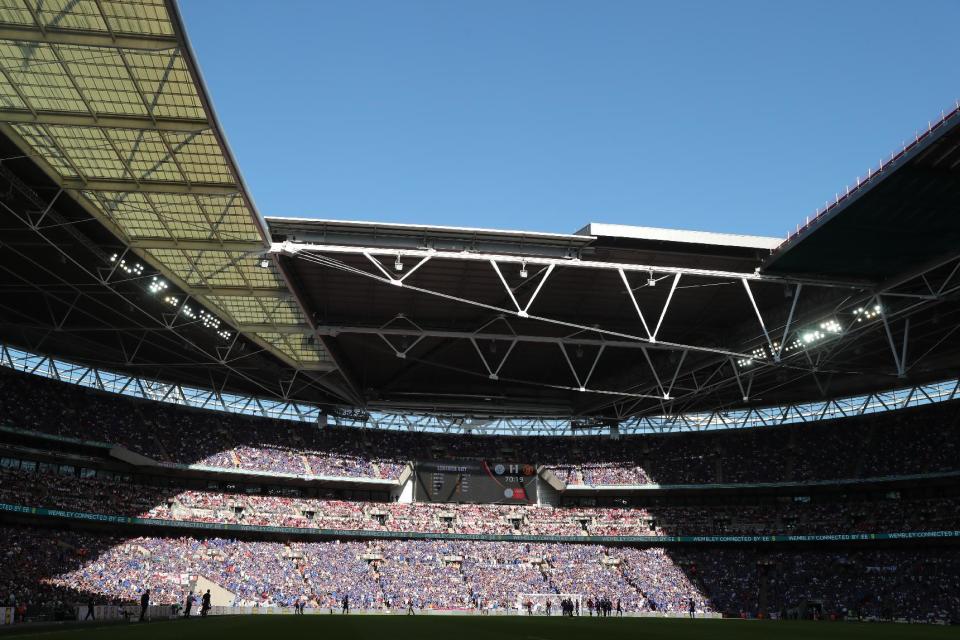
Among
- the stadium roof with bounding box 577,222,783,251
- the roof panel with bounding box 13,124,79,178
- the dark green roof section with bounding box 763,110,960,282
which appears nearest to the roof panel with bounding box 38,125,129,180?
the roof panel with bounding box 13,124,79,178

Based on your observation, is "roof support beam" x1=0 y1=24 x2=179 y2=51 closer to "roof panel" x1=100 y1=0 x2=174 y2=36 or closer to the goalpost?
A: "roof panel" x1=100 y1=0 x2=174 y2=36

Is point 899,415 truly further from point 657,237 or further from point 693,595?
point 657,237

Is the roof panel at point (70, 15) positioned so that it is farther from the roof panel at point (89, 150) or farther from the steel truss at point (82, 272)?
the steel truss at point (82, 272)

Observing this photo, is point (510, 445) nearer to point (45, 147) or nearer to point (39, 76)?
point (45, 147)

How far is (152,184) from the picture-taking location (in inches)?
1210

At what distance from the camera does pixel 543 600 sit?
6012 centimetres

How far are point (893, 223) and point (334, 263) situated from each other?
24066mm

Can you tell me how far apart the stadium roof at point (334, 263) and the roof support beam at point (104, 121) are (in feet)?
0.24

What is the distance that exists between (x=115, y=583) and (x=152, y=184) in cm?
3089

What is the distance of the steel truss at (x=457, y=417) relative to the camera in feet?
200

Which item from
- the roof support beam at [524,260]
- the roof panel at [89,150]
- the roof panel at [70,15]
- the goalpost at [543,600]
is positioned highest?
the roof support beam at [524,260]

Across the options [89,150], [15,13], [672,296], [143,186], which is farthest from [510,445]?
[15,13]

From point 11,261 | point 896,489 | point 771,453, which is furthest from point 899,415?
point 11,261

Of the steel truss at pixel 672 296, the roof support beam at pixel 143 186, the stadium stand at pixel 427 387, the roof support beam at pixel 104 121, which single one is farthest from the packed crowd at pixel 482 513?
the roof support beam at pixel 104 121
